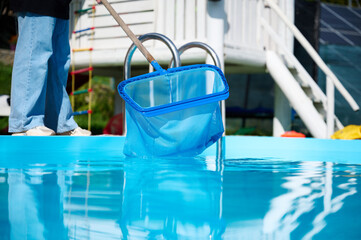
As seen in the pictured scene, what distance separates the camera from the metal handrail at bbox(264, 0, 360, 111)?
176 inches

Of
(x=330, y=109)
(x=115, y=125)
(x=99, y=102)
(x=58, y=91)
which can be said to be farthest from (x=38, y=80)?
(x=99, y=102)

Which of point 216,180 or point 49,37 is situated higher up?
point 49,37

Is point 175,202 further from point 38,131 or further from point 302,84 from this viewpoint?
point 302,84

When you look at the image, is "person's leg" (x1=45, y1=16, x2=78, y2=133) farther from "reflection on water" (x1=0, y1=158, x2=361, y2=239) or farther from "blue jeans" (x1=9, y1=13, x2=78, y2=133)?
"reflection on water" (x1=0, y1=158, x2=361, y2=239)

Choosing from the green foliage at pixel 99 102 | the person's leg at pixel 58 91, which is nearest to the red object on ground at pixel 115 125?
the green foliage at pixel 99 102

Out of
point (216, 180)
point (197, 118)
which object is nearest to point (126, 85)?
point (197, 118)

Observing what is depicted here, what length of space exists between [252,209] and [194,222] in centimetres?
17

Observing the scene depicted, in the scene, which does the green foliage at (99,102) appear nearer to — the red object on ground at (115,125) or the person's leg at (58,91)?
the red object on ground at (115,125)

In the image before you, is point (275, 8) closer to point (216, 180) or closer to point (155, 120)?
point (155, 120)

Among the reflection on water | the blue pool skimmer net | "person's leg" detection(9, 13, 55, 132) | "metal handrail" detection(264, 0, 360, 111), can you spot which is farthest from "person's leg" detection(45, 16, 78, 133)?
"metal handrail" detection(264, 0, 360, 111)

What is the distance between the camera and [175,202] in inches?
44.2

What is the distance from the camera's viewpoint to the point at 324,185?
1463 millimetres

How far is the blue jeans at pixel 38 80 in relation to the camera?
2.88 metres

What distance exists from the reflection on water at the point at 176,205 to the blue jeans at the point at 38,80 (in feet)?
4.00
